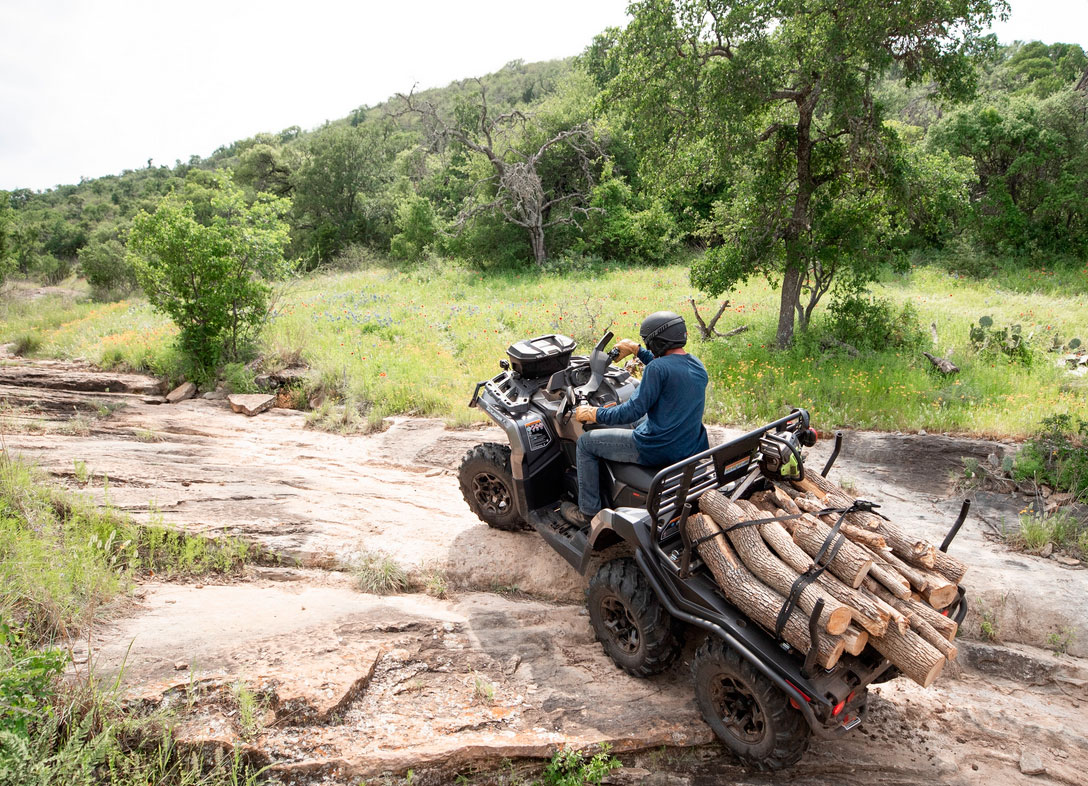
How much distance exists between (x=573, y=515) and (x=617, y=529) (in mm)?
1208

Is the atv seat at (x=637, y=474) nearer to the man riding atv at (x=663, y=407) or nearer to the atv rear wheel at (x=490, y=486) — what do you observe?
the man riding atv at (x=663, y=407)

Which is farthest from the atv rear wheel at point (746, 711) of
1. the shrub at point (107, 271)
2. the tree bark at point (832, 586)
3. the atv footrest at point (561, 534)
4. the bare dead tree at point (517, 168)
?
the shrub at point (107, 271)

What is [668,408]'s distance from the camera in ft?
13.2

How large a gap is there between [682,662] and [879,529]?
1.54 m

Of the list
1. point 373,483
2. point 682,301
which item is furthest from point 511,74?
point 373,483

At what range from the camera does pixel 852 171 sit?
977cm

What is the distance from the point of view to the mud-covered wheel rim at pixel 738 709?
330 cm

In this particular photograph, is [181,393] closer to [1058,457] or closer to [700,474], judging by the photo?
[700,474]

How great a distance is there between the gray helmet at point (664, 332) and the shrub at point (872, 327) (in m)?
8.01

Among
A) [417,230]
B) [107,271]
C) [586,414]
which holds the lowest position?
[586,414]

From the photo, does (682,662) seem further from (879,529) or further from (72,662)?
(72,662)

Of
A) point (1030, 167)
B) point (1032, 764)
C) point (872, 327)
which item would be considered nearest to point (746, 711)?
point (1032, 764)

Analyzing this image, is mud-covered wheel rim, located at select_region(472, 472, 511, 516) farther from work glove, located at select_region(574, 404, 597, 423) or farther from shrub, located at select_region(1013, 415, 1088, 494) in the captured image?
shrub, located at select_region(1013, 415, 1088, 494)

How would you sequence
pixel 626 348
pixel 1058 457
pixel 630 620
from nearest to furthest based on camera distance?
pixel 630 620, pixel 626 348, pixel 1058 457
